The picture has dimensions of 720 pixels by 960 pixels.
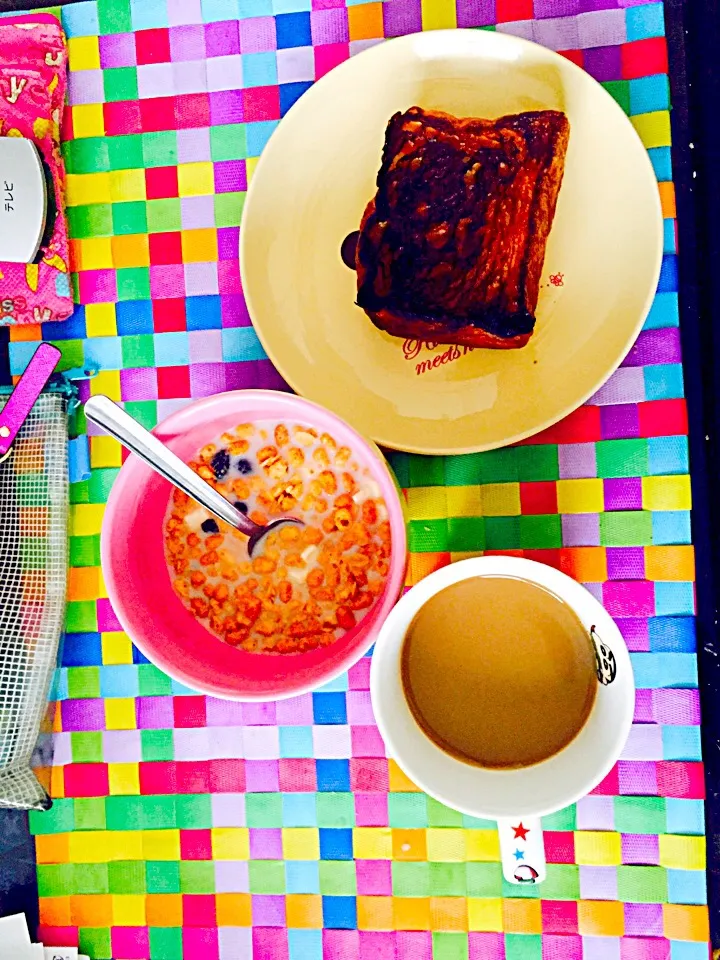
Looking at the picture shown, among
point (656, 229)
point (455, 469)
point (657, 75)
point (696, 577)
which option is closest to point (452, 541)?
point (455, 469)

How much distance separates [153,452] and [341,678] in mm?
335

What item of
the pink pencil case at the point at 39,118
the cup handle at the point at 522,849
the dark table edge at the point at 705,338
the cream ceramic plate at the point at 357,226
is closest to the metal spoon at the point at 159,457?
the cream ceramic plate at the point at 357,226

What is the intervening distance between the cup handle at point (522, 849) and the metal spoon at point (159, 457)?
0.38 m

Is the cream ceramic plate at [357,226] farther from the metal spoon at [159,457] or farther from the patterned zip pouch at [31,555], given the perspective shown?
the patterned zip pouch at [31,555]

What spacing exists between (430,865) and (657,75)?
2.85 feet

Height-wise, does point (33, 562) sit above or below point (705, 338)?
below

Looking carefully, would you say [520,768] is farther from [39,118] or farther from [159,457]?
[39,118]

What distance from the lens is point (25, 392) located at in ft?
2.94

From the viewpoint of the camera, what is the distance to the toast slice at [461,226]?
0.79 metres

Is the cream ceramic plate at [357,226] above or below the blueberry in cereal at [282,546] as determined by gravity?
above

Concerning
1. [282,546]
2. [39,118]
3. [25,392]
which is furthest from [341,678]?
[39,118]

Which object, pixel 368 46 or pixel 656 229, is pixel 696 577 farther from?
pixel 368 46

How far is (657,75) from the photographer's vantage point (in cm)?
84

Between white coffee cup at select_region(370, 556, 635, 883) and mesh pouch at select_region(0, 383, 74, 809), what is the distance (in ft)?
1.28
